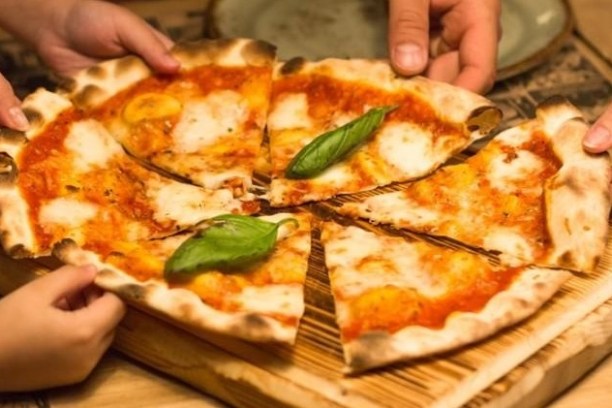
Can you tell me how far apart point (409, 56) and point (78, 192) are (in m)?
0.68

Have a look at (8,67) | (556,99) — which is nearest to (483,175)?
(556,99)

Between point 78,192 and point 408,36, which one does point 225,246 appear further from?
point 408,36

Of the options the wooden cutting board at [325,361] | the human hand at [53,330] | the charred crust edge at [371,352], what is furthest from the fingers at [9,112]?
the charred crust edge at [371,352]

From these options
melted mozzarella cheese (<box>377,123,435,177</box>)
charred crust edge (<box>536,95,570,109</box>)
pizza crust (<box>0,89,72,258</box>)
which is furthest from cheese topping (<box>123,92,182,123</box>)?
charred crust edge (<box>536,95,570,109</box>)

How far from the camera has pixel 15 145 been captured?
1773 mm

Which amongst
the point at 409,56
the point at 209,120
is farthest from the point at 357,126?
the point at 209,120

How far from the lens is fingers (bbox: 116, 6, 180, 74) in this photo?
1999mm

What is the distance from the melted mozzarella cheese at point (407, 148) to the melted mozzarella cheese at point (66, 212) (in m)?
0.55

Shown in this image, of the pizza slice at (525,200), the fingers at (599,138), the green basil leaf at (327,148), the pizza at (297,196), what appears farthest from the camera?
the green basil leaf at (327,148)

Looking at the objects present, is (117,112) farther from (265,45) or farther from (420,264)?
(420,264)

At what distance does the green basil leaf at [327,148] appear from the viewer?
1.83 metres

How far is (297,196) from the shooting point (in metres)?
1.82

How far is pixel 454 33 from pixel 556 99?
0.41 meters

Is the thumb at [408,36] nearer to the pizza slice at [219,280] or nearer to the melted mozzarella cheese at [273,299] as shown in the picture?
the pizza slice at [219,280]
